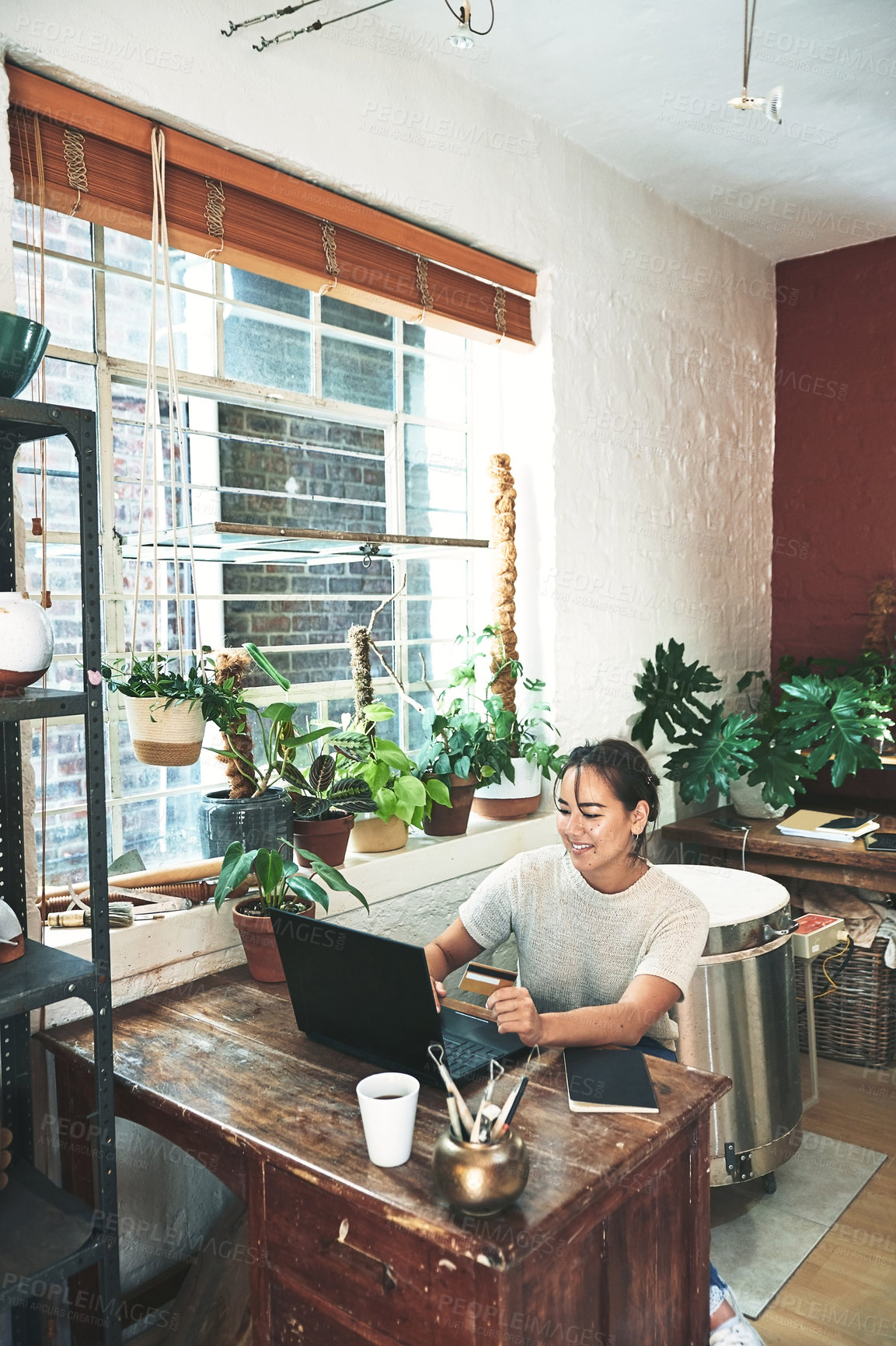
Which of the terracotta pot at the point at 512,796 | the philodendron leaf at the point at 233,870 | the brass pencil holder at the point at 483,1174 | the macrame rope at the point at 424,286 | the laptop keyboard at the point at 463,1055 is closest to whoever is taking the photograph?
the brass pencil holder at the point at 483,1174

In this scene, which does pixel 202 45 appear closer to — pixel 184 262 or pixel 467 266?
pixel 184 262

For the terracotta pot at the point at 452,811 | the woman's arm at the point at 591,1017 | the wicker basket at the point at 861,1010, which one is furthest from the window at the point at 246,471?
the wicker basket at the point at 861,1010

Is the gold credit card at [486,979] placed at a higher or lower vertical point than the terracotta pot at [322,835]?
lower

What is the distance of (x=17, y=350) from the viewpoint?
5.47ft

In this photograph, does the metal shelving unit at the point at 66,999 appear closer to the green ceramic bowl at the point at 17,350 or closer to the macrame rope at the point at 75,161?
the green ceramic bowl at the point at 17,350

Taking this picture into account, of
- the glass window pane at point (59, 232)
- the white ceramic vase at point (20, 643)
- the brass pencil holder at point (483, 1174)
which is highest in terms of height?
the glass window pane at point (59, 232)

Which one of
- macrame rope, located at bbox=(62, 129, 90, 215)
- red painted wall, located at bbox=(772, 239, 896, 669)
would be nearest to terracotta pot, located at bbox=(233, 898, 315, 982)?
macrame rope, located at bbox=(62, 129, 90, 215)

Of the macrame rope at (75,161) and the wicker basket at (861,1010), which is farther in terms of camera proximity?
the wicker basket at (861,1010)

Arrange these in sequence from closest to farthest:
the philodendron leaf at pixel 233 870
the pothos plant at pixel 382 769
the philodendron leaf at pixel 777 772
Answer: the philodendron leaf at pixel 233 870 → the pothos plant at pixel 382 769 → the philodendron leaf at pixel 777 772

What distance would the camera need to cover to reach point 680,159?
11.8 ft

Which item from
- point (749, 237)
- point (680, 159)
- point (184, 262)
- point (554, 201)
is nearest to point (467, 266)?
point (554, 201)

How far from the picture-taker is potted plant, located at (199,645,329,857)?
2355 mm

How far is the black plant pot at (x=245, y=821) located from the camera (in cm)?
241

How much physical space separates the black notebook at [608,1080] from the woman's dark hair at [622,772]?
1.51 feet
